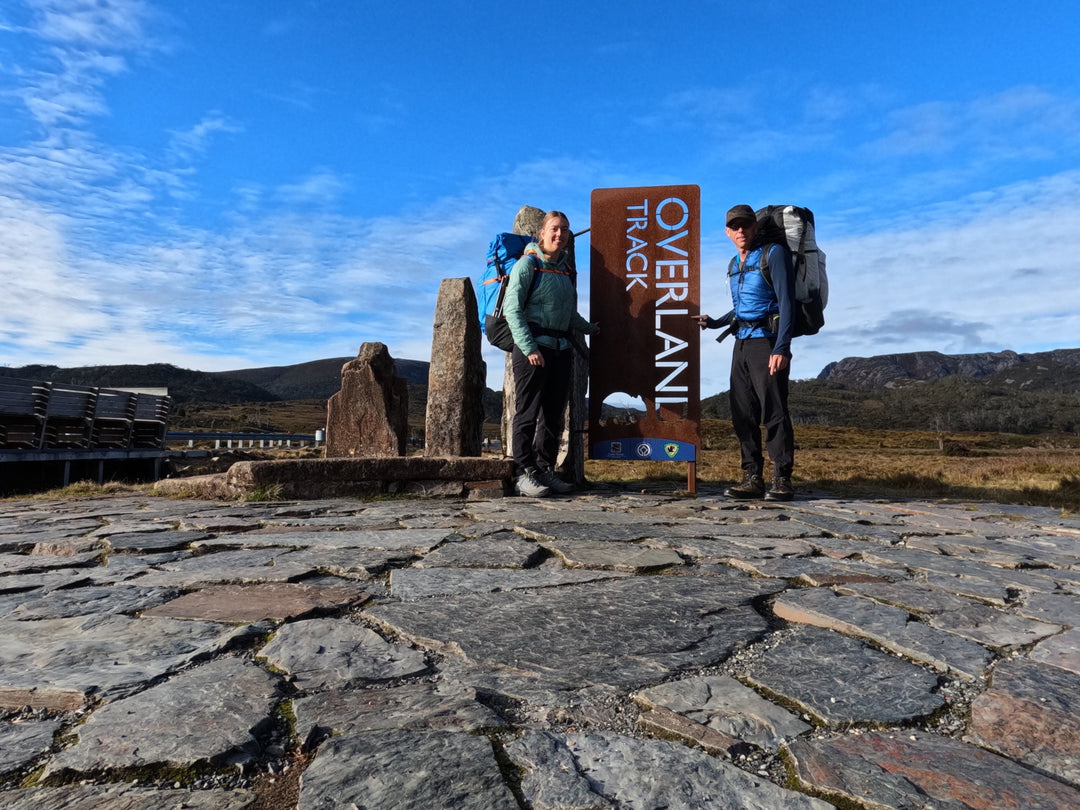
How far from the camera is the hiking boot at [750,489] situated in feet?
20.5

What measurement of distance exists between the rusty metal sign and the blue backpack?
31.3 inches

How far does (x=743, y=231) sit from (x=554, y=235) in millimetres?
1612

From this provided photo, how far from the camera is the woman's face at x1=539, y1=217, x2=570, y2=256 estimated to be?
5.99 metres

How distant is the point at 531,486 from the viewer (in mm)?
6090

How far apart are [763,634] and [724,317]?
4511 mm

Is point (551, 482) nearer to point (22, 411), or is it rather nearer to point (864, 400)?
point (22, 411)

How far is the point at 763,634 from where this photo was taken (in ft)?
7.41

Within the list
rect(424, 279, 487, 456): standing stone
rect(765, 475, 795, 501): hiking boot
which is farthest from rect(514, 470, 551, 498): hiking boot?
rect(765, 475, 795, 501): hiking boot

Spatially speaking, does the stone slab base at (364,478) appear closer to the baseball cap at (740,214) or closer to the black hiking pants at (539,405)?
the black hiking pants at (539,405)

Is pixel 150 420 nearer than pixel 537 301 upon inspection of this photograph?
No

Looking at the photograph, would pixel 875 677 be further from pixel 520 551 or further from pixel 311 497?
pixel 311 497

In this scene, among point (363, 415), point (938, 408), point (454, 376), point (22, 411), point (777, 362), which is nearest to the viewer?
point (777, 362)

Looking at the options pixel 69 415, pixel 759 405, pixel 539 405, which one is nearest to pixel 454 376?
pixel 539 405

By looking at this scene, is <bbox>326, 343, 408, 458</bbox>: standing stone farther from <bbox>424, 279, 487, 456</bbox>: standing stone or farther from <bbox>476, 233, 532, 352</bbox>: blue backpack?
<bbox>476, 233, 532, 352</bbox>: blue backpack
